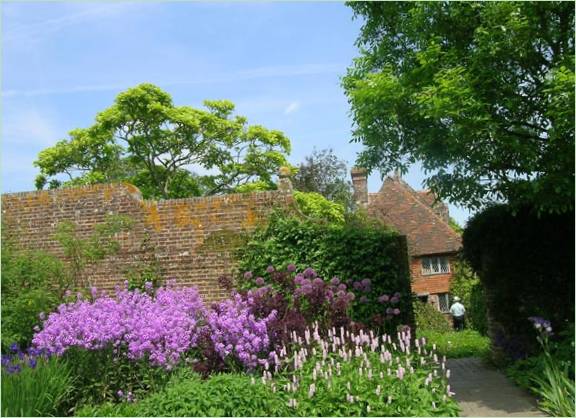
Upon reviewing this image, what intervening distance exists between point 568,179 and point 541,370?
2404mm

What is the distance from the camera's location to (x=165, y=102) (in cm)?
2616

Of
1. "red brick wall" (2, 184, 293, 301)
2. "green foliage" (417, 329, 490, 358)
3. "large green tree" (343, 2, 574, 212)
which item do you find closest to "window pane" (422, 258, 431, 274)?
"green foliage" (417, 329, 490, 358)

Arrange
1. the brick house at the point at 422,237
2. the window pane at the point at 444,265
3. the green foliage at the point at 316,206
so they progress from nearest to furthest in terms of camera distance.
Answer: the green foliage at the point at 316,206 < the brick house at the point at 422,237 < the window pane at the point at 444,265

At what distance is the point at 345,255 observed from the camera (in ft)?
29.8

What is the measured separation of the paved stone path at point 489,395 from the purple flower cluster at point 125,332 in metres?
3.31

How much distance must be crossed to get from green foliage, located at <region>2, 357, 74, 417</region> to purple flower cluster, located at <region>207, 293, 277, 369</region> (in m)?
1.75

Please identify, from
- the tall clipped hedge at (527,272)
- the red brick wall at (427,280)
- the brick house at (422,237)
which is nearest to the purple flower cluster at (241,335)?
the tall clipped hedge at (527,272)

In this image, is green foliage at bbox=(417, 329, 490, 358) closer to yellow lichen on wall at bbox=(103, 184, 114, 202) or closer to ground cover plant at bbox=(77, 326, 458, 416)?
ground cover plant at bbox=(77, 326, 458, 416)

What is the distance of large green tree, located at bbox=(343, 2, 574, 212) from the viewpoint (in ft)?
20.7

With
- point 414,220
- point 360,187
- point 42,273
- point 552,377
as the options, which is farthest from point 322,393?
point 414,220

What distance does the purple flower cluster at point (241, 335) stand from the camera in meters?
7.10

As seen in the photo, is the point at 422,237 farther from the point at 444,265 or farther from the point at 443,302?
the point at 443,302

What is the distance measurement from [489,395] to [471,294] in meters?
9.99

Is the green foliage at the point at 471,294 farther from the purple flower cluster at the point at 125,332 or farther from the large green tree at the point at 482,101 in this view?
the purple flower cluster at the point at 125,332
